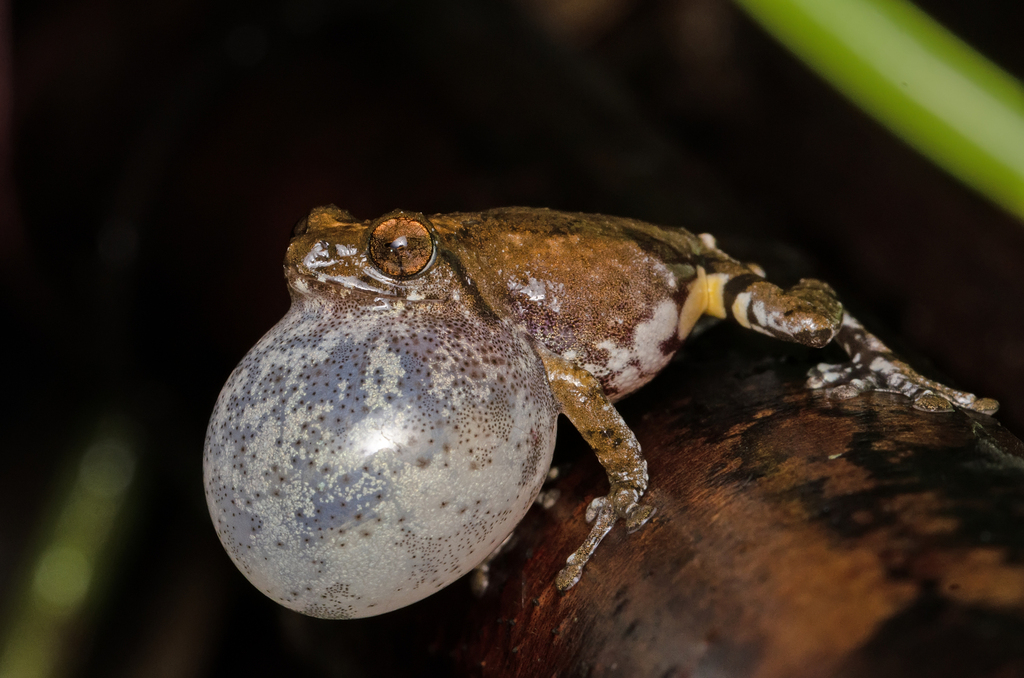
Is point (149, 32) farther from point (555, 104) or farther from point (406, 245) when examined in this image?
point (406, 245)

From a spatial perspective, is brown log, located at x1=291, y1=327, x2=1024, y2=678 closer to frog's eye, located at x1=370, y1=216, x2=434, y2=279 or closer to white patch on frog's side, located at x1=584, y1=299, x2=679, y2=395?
white patch on frog's side, located at x1=584, y1=299, x2=679, y2=395

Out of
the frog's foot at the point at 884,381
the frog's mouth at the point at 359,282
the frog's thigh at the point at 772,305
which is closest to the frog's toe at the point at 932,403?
the frog's foot at the point at 884,381

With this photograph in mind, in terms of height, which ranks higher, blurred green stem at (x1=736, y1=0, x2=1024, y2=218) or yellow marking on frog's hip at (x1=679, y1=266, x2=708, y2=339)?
blurred green stem at (x1=736, y1=0, x2=1024, y2=218)

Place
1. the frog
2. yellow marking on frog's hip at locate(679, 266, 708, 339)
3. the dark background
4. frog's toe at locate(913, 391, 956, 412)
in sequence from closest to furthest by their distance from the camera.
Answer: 1. the frog
2. frog's toe at locate(913, 391, 956, 412)
3. yellow marking on frog's hip at locate(679, 266, 708, 339)
4. the dark background

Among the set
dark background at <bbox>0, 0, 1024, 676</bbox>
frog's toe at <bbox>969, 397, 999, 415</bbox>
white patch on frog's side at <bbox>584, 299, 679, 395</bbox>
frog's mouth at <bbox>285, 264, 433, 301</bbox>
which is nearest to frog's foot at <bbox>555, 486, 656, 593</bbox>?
white patch on frog's side at <bbox>584, 299, 679, 395</bbox>

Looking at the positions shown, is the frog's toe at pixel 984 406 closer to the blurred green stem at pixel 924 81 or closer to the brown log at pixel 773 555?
the brown log at pixel 773 555
